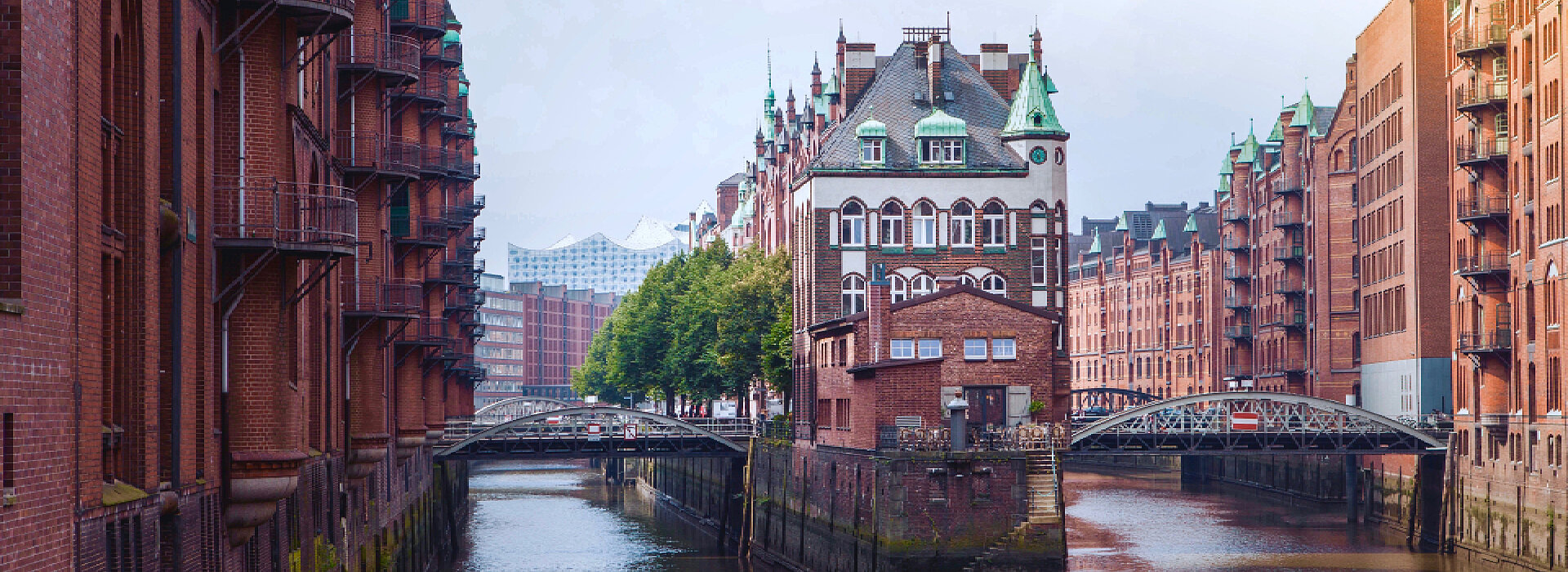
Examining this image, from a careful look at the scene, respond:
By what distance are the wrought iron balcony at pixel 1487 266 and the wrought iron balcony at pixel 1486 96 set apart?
5.56m

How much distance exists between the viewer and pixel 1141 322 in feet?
559

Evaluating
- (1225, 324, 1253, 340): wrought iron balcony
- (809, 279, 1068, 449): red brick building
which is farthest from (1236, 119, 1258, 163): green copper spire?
(809, 279, 1068, 449): red brick building

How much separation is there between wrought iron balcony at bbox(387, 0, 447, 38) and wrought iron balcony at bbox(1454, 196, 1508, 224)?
1524 inches

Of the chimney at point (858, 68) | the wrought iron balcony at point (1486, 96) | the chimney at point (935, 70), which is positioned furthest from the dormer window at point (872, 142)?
the wrought iron balcony at point (1486, 96)

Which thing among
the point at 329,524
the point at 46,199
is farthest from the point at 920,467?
the point at 46,199

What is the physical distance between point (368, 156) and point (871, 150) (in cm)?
3342

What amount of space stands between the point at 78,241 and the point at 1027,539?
38.8 metres

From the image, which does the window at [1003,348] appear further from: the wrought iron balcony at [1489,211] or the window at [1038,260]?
the wrought iron balcony at [1489,211]

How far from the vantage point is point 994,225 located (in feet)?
257

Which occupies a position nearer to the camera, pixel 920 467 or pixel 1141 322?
pixel 920 467

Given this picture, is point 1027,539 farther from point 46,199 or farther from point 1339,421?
point 46,199

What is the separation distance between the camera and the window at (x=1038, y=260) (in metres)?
78.1

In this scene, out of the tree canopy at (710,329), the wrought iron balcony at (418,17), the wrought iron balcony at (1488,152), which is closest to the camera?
the wrought iron balcony at (418,17)

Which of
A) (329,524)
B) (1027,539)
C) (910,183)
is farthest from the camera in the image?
(910,183)
